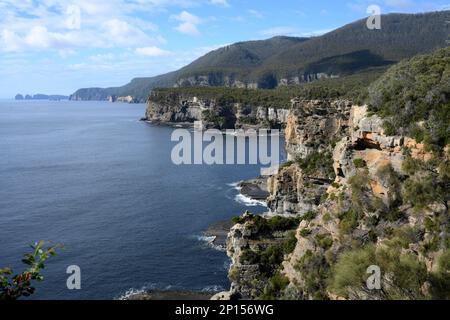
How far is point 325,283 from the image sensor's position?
24500 millimetres

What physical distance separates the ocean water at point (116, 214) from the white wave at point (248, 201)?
181 mm

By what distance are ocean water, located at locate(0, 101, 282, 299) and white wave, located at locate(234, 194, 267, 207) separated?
0.18m

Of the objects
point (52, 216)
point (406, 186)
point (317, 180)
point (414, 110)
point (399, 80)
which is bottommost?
point (52, 216)

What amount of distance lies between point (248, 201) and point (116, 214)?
22.3 metres

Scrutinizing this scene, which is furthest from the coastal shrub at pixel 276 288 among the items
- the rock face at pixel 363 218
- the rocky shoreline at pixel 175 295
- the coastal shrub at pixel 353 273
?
the rocky shoreline at pixel 175 295

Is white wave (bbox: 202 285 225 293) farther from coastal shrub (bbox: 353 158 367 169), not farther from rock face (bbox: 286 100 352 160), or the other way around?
rock face (bbox: 286 100 352 160)

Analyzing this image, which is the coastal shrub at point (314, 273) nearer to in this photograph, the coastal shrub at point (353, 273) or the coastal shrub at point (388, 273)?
the coastal shrub at point (388, 273)

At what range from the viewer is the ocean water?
2008 inches

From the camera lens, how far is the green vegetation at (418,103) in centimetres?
2638

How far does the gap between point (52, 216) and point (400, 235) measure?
55.6m

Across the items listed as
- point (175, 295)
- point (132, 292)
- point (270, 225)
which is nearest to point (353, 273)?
point (270, 225)
